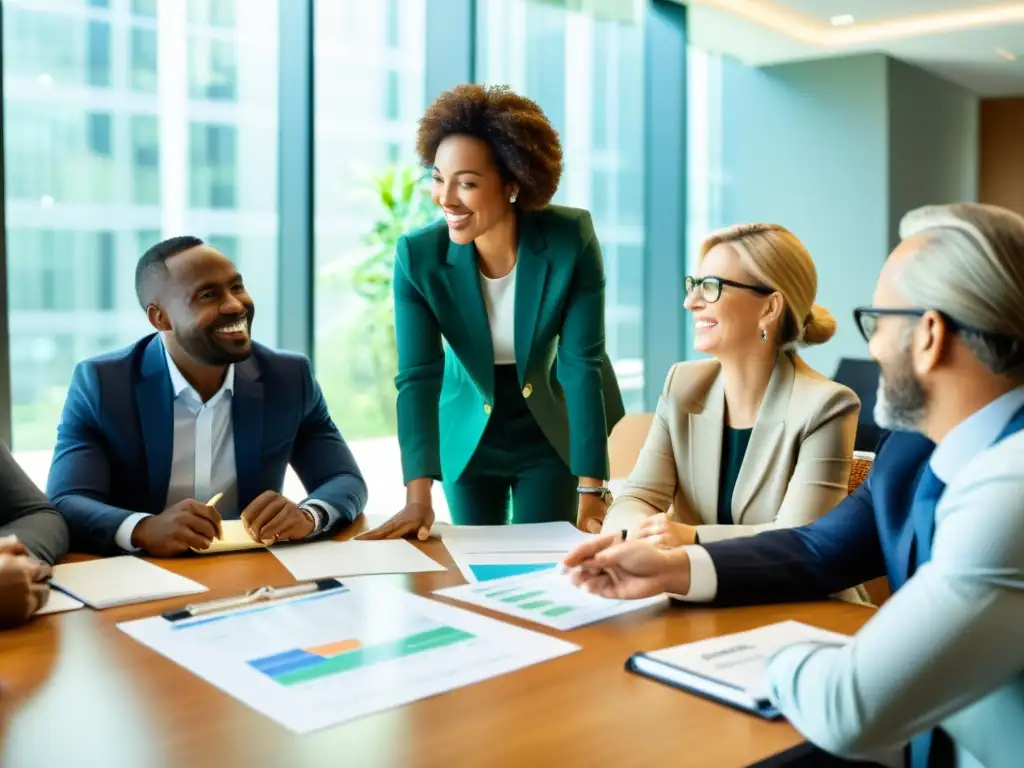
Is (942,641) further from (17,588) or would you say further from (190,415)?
(190,415)

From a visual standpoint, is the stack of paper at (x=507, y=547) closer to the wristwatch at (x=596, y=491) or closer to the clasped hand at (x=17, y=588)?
the wristwatch at (x=596, y=491)

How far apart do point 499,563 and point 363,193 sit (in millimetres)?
4085

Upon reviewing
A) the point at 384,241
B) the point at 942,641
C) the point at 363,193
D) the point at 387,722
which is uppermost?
the point at 363,193

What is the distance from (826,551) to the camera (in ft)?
5.70

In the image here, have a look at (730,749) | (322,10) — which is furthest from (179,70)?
(730,749)

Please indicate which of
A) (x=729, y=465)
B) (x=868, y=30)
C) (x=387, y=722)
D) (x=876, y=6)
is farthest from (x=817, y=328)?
(x=868, y=30)

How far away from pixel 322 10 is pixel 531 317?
335 centimetres

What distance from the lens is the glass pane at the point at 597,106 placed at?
6650 millimetres

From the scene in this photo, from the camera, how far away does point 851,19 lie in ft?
25.8

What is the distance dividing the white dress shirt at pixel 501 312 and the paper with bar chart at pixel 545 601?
974mm

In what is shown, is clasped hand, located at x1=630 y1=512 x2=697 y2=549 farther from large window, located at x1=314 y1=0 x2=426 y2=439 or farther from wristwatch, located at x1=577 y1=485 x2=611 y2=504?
large window, located at x1=314 y1=0 x2=426 y2=439

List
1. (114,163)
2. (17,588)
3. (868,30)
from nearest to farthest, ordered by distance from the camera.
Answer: (17,588) → (114,163) → (868,30)

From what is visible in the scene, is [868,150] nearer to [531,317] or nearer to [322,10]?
[322,10]

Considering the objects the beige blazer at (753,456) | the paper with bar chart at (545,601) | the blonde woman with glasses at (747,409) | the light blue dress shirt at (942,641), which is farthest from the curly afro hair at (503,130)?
the light blue dress shirt at (942,641)
